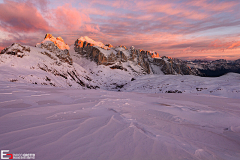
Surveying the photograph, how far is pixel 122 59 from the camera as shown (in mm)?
122500

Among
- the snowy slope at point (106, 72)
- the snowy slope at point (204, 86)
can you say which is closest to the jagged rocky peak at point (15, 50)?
the snowy slope at point (204, 86)

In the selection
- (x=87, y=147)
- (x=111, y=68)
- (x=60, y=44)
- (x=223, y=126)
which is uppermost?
(x=60, y=44)

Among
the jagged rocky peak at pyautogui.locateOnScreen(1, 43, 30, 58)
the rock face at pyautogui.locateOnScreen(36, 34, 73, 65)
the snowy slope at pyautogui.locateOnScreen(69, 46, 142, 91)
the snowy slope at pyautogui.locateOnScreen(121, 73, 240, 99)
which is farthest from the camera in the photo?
the snowy slope at pyautogui.locateOnScreen(69, 46, 142, 91)

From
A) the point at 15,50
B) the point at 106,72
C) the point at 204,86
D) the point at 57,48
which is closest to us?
the point at 204,86

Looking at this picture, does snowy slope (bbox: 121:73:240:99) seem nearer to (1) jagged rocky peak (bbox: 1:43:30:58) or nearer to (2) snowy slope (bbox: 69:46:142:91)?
(1) jagged rocky peak (bbox: 1:43:30:58)

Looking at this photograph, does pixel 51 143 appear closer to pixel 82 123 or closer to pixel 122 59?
pixel 82 123

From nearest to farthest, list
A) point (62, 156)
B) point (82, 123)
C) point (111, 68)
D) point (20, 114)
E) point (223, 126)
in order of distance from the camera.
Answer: point (62, 156), point (82, 123), point (20, 114), point (223, 126), point (111, 68)

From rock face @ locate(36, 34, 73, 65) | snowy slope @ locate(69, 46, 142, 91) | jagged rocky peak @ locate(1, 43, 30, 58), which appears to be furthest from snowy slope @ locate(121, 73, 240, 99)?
snowy slope @ locate(69, 46, 142, 91)

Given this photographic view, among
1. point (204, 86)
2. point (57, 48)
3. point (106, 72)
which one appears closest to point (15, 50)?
point (57, 48)

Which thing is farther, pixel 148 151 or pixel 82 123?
pixel 82 123

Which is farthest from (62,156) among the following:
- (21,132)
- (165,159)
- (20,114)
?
(20,114)

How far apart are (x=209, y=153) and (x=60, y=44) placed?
450 ft

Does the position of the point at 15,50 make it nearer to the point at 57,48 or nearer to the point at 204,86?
the point at 57,48

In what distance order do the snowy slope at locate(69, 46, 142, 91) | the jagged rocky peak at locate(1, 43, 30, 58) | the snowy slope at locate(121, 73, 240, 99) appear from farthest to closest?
the snowy slope at locate(69, 46, 142, 91), the jagged rocky peak at locate(1, 43, 30, 58), the snowy slope at locate(121, 73, 240, 99)
